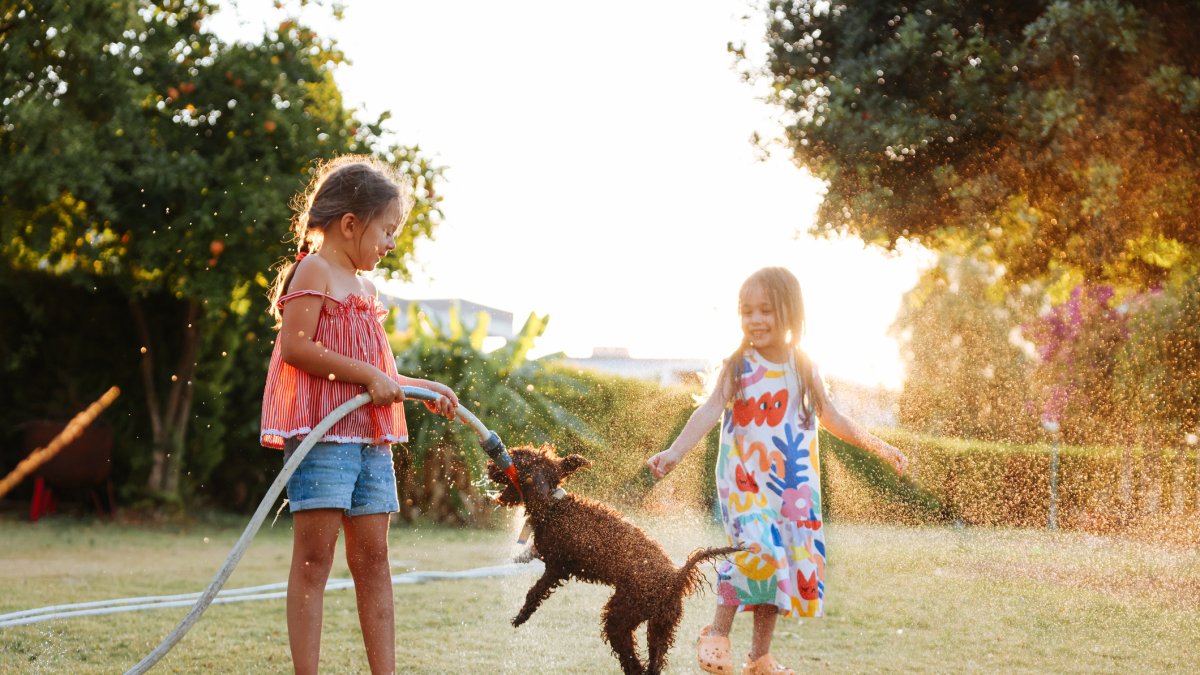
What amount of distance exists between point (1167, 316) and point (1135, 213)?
9.76ft

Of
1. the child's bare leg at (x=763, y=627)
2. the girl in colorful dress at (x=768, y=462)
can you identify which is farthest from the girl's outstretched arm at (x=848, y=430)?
the child's bare leg at (x=763, y=627)

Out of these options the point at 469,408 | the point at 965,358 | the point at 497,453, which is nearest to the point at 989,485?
the point at 469,408

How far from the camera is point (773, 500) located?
3.82m

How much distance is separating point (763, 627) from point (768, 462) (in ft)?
1.77

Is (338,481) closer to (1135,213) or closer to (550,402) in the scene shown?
(1135,213)

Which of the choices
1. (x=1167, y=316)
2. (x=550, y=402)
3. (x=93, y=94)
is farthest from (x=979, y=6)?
(x=93, y=94)

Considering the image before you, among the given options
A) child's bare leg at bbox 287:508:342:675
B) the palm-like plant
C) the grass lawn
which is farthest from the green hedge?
child's bare leg at bbox 287:508:342:675

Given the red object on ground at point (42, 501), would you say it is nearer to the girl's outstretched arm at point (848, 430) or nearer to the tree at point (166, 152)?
the tree at point (166, 152)

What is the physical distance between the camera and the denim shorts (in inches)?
116

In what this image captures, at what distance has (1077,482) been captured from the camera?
1216cm

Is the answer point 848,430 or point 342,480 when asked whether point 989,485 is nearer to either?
point 848,430

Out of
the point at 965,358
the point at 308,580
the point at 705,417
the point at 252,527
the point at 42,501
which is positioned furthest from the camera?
the point at 965,358

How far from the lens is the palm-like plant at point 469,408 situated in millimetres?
10070

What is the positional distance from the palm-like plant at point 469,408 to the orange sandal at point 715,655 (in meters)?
6.00
